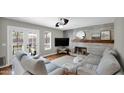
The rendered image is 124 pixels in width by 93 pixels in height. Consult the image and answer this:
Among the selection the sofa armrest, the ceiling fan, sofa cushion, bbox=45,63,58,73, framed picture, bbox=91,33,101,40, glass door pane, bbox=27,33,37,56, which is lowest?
the sofa armrest

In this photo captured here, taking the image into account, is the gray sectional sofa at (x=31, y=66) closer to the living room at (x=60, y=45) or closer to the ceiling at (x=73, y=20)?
the living room at (x=60, y=45)

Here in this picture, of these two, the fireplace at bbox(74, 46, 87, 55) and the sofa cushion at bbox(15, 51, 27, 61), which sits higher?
the fireplace at bbox(74, 46, 87, 55)

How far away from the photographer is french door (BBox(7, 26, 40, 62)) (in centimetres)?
119

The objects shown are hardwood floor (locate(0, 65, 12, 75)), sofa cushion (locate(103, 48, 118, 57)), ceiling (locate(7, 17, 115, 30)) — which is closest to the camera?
ceiling (locate(7, 17, 115, 30))

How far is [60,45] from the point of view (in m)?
1.36

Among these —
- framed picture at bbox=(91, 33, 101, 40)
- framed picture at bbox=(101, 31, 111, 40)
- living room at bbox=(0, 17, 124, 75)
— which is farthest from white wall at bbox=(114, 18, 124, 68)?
framed picture at bbox=(91, 33, 101, 40)

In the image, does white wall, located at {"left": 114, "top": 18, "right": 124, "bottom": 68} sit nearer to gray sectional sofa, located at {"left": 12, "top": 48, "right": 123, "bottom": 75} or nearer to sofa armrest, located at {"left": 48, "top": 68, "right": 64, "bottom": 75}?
gray sectional sofa, located at {"left": 12, "top": 48, "right": 123, "bottom": 75}

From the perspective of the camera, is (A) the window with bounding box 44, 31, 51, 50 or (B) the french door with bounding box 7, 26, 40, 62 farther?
(A) the window with bounding box 44, 31, 51, 50

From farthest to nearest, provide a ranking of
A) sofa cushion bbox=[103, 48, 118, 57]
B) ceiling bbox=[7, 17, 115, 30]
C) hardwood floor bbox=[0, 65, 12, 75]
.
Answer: sofa cushion bbox=[103, 48, 118, 57] < hardwood floor bbox=[0, 65, 12, 75] < ceiling bbox=[7, 17, 115, 30]

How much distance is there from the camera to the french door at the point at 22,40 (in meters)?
1.19

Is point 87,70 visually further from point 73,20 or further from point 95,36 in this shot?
point 73,20

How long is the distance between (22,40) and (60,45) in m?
0.52

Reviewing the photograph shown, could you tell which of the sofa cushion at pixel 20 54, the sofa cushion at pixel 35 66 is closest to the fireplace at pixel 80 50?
the sofa cushion at pixel 35 66
